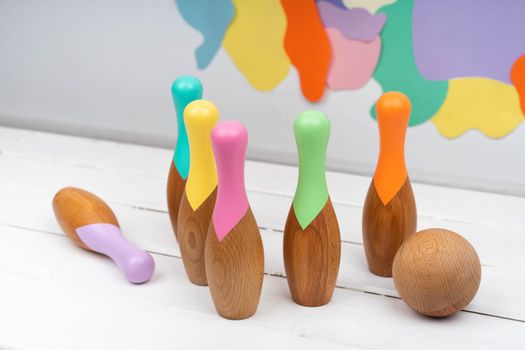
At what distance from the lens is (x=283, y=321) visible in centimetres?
84

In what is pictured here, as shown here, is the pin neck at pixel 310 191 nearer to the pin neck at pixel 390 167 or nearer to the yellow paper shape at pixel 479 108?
the pin neck at pixel 390 167

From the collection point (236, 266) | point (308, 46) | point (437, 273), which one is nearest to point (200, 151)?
point (236, 266)

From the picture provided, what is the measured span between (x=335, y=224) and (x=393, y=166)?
0.38 ft

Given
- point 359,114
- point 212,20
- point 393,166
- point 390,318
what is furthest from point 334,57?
point 390,318

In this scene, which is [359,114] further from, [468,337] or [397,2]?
[468,337]

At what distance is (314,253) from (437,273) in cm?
13

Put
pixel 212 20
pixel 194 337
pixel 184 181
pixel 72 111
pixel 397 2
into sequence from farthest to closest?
pixel 72 111, pixel 212 20, pixel 397 2, pixel 184 181, pixel 194 337

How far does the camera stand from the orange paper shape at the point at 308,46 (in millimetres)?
1202

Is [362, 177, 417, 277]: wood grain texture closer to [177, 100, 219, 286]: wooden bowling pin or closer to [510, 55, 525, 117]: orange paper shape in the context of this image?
[177, 100, 219, 286]: wooden bowling pin

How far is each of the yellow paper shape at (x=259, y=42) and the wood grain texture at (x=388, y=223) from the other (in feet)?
1.30

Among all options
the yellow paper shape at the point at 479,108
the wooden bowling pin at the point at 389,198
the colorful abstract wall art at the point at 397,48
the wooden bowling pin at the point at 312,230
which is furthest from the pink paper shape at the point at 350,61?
the wooden bowling pin at the point at 312,230

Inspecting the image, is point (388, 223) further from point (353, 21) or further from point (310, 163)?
point (353, 21)

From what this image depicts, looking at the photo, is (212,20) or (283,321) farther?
(212,20)

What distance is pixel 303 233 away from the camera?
0.83 m
